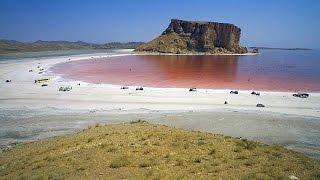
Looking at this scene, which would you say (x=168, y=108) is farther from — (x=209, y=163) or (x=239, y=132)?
(x=209, y=163)

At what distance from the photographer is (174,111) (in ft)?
134

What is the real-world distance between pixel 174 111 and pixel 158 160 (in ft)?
79.3

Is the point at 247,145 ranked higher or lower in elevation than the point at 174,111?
higher

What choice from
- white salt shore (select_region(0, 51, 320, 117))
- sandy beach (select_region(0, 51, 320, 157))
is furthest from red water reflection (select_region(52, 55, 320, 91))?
sandy beach (select_region(0, 51, 320, 157))

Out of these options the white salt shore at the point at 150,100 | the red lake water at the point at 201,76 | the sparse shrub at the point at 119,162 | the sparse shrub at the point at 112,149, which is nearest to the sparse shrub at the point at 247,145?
the sparse shrub at the point at 119,162

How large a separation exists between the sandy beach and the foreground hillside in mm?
8786

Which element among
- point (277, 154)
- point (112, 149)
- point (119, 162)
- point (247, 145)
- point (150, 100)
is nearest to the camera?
point (119, 162)

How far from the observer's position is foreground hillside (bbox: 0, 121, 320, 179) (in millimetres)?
15141

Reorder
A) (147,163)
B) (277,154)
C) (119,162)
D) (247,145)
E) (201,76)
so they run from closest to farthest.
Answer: (147,163)
(119,162)
(277,154)
(247,145)
(201,76)

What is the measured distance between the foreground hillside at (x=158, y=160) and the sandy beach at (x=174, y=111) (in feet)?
28.8

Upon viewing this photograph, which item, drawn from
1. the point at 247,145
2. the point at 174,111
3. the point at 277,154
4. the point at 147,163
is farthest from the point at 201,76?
the point at 147,163

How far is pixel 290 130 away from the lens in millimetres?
32000

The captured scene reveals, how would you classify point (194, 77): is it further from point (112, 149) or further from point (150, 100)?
point (112, 149)

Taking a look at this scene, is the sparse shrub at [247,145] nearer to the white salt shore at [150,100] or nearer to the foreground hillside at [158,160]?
the foreground hillside at [158,160]
